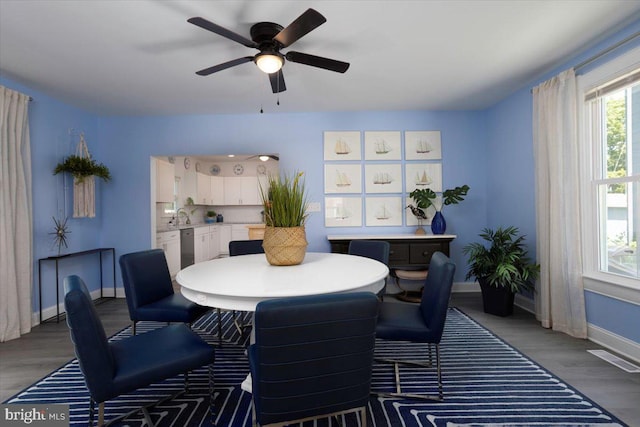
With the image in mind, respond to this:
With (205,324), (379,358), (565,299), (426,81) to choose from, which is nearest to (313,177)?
(426,81)

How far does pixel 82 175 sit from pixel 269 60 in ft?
9.75

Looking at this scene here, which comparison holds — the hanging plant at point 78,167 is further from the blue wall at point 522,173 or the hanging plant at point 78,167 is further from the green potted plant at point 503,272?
the blue wall at point 522,173

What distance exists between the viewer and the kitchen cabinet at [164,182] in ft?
15.9

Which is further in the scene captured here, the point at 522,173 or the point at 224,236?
the point at 224,236

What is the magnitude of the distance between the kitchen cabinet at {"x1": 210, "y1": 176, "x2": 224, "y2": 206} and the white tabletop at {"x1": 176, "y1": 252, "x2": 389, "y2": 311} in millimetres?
5913

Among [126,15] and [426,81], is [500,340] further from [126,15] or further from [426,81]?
[126,15]

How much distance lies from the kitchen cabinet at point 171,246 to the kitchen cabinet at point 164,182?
56cm

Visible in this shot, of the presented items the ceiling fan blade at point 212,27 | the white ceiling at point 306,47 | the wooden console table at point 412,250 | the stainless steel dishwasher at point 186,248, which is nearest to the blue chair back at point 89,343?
the ceiling fan blade at point 212,27

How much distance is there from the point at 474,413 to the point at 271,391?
1294 millimetres

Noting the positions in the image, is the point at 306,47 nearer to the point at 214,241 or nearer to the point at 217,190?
the point at 214,241

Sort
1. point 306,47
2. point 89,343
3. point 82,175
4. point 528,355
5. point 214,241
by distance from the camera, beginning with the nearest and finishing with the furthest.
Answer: point 89,343
point 528,355
point 306,47
point 82,175
point 214,241

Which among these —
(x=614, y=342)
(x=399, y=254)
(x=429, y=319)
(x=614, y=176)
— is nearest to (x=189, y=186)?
(x=399, y=254)

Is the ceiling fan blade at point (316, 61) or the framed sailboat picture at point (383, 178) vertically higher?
the ceiling fan blade at point (316, 61)

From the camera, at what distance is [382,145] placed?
168 inches
